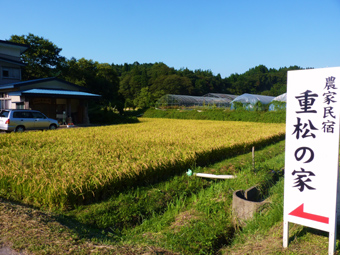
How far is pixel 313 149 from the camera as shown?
3.20 metres

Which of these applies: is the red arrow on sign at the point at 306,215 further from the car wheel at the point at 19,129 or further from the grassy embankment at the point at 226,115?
the grassy embankment at the point at 226,115

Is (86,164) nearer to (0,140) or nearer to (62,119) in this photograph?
(0,140)

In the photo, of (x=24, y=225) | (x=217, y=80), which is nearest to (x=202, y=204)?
(x=24, y=225)

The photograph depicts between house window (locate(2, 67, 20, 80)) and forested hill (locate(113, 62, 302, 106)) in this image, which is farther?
forested hill (locate(113, 62, 302, 106))

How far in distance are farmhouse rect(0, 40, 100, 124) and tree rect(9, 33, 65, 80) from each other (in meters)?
5.80

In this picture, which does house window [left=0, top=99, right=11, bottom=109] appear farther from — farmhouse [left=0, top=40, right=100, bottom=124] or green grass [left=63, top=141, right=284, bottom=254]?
green grass [left=63, top=141, right=284, bottom=254]

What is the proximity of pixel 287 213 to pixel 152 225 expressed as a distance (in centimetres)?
199

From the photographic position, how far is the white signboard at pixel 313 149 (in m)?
3.04

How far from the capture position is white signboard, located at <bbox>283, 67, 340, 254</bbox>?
3.04m

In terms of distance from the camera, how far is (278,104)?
89.8ft

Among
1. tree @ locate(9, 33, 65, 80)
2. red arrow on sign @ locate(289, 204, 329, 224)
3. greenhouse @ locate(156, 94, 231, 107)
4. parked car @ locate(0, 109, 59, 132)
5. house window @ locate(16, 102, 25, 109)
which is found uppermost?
tree @ locate(9, 33, 65, 80)

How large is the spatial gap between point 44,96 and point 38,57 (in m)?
15.6

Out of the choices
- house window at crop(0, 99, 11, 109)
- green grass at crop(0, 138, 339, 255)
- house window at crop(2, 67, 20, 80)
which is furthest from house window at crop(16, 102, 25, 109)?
green grass at crop(0, 138, 339, 255)

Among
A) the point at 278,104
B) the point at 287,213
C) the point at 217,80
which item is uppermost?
the point at 217,80
